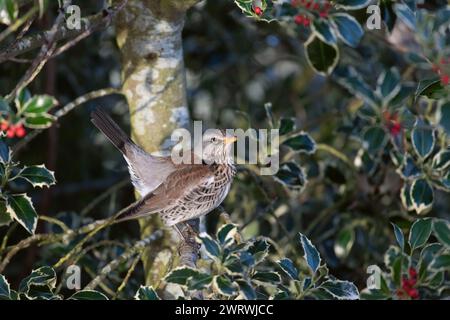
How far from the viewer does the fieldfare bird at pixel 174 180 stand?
3.88 m

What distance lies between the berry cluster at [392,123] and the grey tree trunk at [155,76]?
3.51 ft

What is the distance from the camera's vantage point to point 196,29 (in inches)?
222

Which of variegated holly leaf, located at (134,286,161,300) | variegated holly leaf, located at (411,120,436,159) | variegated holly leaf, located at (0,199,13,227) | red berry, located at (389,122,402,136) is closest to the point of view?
variegated holly leaf, located at (134,286,161,300)

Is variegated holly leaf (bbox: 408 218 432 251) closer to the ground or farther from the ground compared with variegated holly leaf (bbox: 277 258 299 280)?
farther from the ground

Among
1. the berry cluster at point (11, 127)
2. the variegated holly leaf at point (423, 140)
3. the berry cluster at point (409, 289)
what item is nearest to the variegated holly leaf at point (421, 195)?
the variegated holly leaf at point (423, 140)

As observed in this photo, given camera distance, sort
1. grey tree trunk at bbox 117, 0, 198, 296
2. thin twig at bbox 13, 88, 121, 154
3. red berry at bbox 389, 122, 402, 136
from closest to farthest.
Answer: thin twig at bbox 13, 88, 121, 154 → grey tree trunk at bbox 117, 0, 198, 296 → red berry at bbox 389, 122, 402, 136

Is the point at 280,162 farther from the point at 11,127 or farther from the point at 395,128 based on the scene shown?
the point at 11,127

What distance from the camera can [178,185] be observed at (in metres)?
3.97

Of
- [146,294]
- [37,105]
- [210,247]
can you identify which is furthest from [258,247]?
[37,105]

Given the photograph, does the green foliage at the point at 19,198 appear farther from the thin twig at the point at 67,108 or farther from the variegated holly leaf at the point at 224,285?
the variegated holly leaf at the point at 224,285

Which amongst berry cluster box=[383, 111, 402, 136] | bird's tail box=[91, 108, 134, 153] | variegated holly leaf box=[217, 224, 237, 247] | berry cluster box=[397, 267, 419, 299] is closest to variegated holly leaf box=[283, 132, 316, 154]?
berry cluster box=[383, 111, 402, 136]

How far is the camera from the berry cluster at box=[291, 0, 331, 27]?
122 inches

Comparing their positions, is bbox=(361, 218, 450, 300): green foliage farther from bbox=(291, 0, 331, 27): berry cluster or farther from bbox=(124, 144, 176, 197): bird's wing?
bbox=(124, 144, 176, 197): bird's wing
